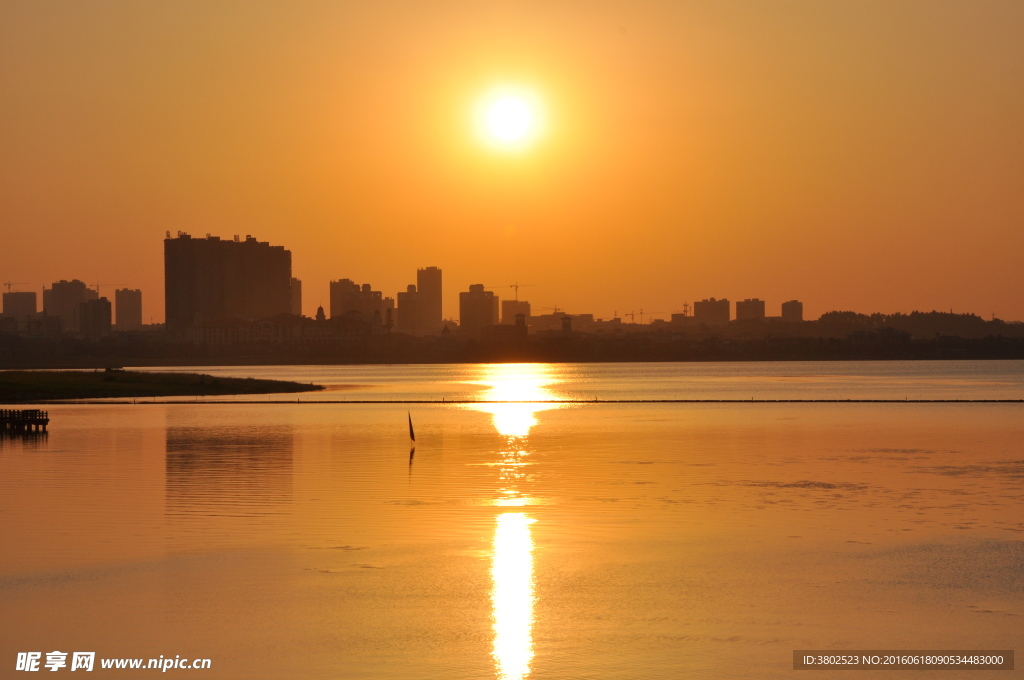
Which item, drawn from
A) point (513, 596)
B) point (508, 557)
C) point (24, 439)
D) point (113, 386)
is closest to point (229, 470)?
point (508, 557)

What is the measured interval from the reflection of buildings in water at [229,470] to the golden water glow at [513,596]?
928 centimetres

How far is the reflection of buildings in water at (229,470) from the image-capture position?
38469mm

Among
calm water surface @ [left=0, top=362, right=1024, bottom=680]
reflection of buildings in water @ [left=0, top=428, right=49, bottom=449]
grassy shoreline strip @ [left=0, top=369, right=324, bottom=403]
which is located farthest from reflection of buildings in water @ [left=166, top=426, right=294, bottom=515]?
grassy shoreline strip @ [left=0, top=369, right=324, bottom=403]

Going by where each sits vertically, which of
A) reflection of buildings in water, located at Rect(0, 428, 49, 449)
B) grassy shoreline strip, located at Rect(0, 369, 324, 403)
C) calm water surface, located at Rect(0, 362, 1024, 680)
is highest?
grassy shoreline strip, located at Rect(0, 369, 324, 403)

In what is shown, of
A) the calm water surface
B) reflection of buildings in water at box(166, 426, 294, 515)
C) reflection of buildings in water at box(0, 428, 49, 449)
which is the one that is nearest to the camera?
the calm water surface

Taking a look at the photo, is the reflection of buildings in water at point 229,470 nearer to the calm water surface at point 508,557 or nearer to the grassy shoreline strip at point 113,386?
the calm water surface at point 508,557

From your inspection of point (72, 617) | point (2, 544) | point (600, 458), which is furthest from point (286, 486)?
point (72, 617)

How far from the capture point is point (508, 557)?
1115 inches

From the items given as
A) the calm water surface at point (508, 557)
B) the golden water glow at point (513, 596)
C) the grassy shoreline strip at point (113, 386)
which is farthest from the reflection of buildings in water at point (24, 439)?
the golden water glow at point (513, 596)

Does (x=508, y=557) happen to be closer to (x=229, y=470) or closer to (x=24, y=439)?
(x=229, y=470)

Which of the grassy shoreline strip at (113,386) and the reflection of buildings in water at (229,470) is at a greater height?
the grassy shoreline strip at (113,386)

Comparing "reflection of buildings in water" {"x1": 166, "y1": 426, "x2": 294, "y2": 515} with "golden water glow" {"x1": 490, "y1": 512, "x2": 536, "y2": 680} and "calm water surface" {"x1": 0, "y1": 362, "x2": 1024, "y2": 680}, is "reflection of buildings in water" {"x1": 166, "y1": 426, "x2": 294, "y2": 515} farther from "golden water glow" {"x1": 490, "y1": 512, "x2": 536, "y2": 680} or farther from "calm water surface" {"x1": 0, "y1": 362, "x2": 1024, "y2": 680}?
"golden water glow" {"x1": 490, "y1": 512, "x2": 536, "y2": 680}

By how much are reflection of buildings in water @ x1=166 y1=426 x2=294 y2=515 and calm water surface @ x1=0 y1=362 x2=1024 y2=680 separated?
234 millimetres

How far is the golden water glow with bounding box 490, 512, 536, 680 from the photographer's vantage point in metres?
19.4
